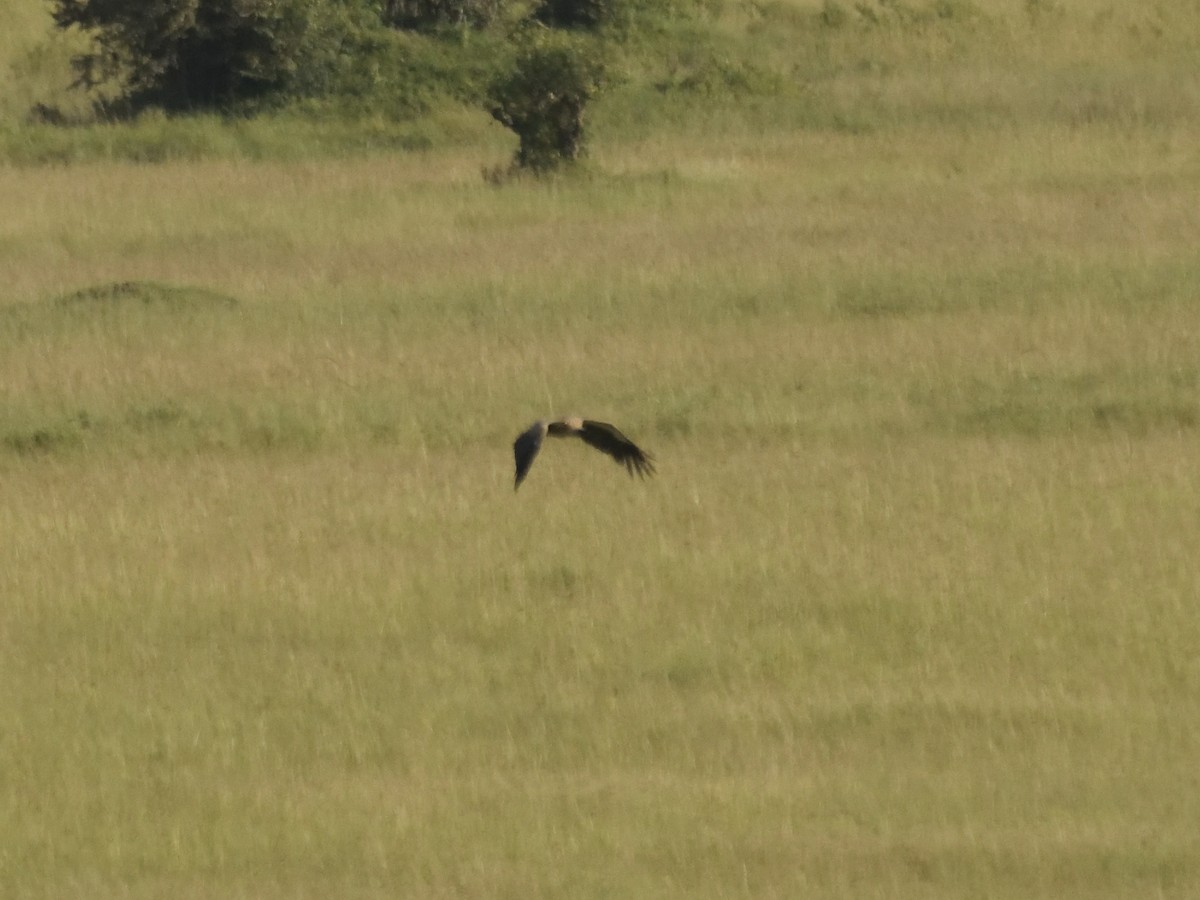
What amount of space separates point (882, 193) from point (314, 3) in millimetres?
9267

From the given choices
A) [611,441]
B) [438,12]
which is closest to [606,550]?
[611,441]

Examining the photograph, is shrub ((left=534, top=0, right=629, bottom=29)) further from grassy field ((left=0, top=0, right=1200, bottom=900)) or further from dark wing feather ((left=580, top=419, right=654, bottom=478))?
dark wing feather ((left=580, top=419, right=654, bottom=478))

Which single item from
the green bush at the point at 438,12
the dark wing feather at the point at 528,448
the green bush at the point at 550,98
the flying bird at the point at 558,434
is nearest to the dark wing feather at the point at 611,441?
the flying bird at the point at 558,434

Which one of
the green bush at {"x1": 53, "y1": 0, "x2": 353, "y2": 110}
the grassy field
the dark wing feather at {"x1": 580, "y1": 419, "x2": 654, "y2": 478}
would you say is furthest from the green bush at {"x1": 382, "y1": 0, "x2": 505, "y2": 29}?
the dark wing feather at {"x1": 580, "y1": 419, "x2": 654, "y2": 478}

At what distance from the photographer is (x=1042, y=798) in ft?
22.8

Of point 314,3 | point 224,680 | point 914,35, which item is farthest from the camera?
point 914,35

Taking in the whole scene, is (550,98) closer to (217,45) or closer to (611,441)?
(217,45)

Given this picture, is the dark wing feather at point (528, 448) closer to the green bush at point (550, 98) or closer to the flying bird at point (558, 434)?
the flying bird at point (558, 434)

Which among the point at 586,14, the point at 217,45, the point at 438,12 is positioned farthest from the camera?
the point at 586,14

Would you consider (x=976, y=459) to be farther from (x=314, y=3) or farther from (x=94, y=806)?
(x=314, y=3)

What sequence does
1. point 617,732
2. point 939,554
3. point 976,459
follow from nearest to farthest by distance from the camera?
point 617,732 < point 939,554 < point 976,459

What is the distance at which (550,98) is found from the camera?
75.1 feet

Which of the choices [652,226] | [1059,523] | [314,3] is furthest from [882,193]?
[1059,523]

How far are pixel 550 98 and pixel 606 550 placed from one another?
13.4 m
